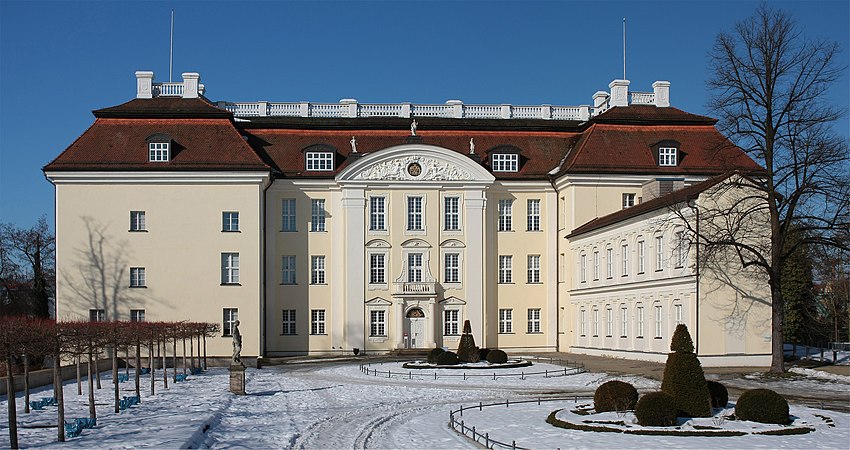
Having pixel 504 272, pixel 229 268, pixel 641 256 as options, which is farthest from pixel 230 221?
pixel 641 256

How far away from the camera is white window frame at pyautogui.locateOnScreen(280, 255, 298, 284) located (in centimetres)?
5369

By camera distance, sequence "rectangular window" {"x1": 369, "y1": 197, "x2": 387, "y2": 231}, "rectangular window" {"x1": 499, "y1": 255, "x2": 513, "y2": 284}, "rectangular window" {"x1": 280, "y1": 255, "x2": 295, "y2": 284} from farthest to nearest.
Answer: "rectangular window" {"x1": 499, "y1": 255, "x2": 513, "y2": 284}
"rectangular window" {"x1": 280, "y1": 255, "x2": 295, "y2": 284}
"rectangular window" {"x1": 369, "y1": 197, "x2": 387, "y2": 231}

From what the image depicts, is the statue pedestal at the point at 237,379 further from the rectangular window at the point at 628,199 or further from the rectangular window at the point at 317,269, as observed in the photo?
the rectangular window at the point at 628,199

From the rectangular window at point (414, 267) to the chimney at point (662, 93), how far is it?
657 inches

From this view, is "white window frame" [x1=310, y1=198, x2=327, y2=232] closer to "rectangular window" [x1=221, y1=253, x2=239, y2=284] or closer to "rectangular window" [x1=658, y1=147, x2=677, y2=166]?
"rectangular window" [x1=221, y1=253, x2=239, y2=284]

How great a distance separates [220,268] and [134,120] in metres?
9.27

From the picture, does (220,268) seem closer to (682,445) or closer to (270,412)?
(270,412)

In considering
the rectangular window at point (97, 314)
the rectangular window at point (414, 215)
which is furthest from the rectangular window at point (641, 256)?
the rectangular window at point (97, 314)

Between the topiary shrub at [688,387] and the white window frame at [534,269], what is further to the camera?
the white window frame at [534,269]

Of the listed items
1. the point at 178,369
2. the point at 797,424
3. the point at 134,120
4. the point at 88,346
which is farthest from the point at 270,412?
the point at 134,120

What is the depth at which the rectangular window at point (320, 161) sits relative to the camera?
5403 centimetres

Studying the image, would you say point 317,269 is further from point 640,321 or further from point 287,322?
point 640,321

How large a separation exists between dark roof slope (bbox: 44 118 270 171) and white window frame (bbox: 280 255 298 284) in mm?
6018

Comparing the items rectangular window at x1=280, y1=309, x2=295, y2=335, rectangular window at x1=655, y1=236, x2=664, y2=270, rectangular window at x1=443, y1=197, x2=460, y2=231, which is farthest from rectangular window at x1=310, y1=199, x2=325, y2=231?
rectangular window at x1=655, y1=236, x2=664, y2=270
